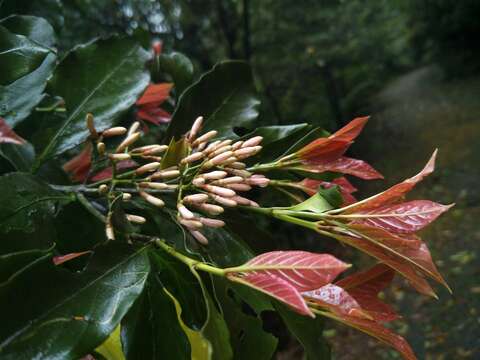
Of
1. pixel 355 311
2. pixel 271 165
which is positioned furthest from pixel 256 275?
pixel 271 165

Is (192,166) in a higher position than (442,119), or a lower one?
higher

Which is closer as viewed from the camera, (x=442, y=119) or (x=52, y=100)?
(x=52, y=100)

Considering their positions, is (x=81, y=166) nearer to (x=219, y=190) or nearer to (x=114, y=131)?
(x=114, y=131)

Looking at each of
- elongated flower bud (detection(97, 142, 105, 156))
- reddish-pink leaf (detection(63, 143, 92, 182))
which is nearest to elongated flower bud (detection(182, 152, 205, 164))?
elongated flower bud (detection(97, 142, 105, 156))

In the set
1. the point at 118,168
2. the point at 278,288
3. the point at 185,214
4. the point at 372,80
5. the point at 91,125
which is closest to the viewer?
the point at 278,288

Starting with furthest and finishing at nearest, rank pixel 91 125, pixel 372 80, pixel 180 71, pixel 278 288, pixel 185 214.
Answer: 1. pixel 372 80
2. pixel 180 71
3. pixel 91 125
4. pixel 185 214
5. pixel 278 288

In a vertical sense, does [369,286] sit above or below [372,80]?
above

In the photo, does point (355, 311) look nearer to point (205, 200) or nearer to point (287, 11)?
point (205, 200)

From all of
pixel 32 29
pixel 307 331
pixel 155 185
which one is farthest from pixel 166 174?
pixel 32 29

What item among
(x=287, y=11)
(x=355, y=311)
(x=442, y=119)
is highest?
(x=355, y=311)
